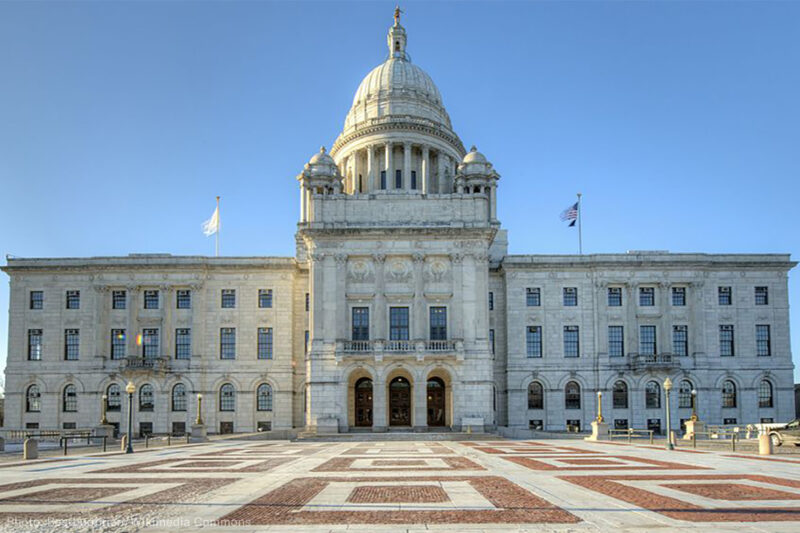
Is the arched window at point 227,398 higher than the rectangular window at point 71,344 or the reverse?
the reverse

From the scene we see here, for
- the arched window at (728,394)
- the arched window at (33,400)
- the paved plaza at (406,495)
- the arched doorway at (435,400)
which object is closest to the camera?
the paved plaza at (406,495)

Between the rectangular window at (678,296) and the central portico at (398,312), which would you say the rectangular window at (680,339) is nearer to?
the rectangular window at (678,296)

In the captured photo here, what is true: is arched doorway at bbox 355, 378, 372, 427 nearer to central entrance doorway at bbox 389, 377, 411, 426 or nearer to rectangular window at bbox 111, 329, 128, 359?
central entrance doorway at bbox 389, 377, 411, 426

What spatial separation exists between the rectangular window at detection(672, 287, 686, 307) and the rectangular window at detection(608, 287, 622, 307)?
4603 mm

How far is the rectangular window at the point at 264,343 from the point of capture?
6131cm

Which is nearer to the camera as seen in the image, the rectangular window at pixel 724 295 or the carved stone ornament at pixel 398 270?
the carved stone ornament at pixel 398 270

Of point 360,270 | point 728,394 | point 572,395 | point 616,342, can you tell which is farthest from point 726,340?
point 360,270

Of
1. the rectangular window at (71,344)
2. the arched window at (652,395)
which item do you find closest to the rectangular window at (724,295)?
the arched window at (652,395)

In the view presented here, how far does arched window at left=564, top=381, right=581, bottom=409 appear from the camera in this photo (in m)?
60.5

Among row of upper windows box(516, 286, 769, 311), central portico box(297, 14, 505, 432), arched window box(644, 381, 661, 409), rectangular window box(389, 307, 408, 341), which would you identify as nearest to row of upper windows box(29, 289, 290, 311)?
central portico box(297, 14, 505, 432)

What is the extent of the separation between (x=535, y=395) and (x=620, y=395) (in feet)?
23.2

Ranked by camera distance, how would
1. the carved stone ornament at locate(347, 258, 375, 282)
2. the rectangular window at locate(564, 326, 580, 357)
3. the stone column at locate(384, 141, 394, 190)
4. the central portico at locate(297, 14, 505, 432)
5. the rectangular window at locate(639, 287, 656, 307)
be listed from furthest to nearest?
the stone column at locate(384, 141, 394, 190)
the rectangular window at locate(639, 287, 656, 307)
the rectangular window at locate(564, 326, 580, 357)
the carved stone ornament at locate(347, 258, 375, 282)
the central portico at locate(297, 14, 505, 432)

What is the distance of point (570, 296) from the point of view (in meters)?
61.7

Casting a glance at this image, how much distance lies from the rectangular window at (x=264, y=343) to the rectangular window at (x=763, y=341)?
138 ft
